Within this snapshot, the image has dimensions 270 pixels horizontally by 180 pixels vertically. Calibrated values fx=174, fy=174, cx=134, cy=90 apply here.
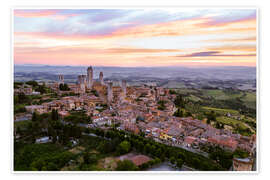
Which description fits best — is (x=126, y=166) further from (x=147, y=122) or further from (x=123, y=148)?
(x=147, y=122)

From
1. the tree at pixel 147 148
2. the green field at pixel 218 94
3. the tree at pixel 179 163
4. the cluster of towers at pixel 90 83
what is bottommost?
the tree at pixel 179 163

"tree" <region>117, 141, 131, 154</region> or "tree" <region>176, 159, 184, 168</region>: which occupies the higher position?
"tree" <region>117, 141, 131, 154</region>

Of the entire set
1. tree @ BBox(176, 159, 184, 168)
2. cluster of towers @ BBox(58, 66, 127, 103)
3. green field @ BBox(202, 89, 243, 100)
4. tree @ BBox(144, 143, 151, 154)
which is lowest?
tree @ BBox(176, 159, 184, 168)

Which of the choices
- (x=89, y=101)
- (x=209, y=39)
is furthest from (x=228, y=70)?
(x=89, y=101)

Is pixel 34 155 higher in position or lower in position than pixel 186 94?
lower

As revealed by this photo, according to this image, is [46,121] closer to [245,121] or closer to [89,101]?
[89,101]

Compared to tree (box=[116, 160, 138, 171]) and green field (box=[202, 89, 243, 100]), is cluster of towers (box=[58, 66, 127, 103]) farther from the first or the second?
tree (box=[116, 160, 138, 171])

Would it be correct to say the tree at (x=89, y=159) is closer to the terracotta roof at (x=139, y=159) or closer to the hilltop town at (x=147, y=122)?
the terracotta roof at (x=139, y=159)

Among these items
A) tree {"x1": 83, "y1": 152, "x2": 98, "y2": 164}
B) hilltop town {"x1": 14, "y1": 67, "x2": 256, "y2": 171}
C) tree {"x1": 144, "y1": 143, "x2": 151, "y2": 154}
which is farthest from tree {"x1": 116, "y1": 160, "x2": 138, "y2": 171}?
tree {"x1": 144, "y1": 143, "x2": 151, "y2": 154}

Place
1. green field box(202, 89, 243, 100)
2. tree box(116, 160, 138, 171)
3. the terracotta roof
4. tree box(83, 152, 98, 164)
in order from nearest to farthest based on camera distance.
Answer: tree box(116, 160, 138, 171) < the terracotta roof < tree box(83, 152, 98, 164) < green field box(202, 89, 243, 100)

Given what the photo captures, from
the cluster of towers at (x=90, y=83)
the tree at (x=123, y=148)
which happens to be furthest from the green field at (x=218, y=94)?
the tree at (x=123, y=148)

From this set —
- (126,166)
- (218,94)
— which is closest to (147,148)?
(126,166)
